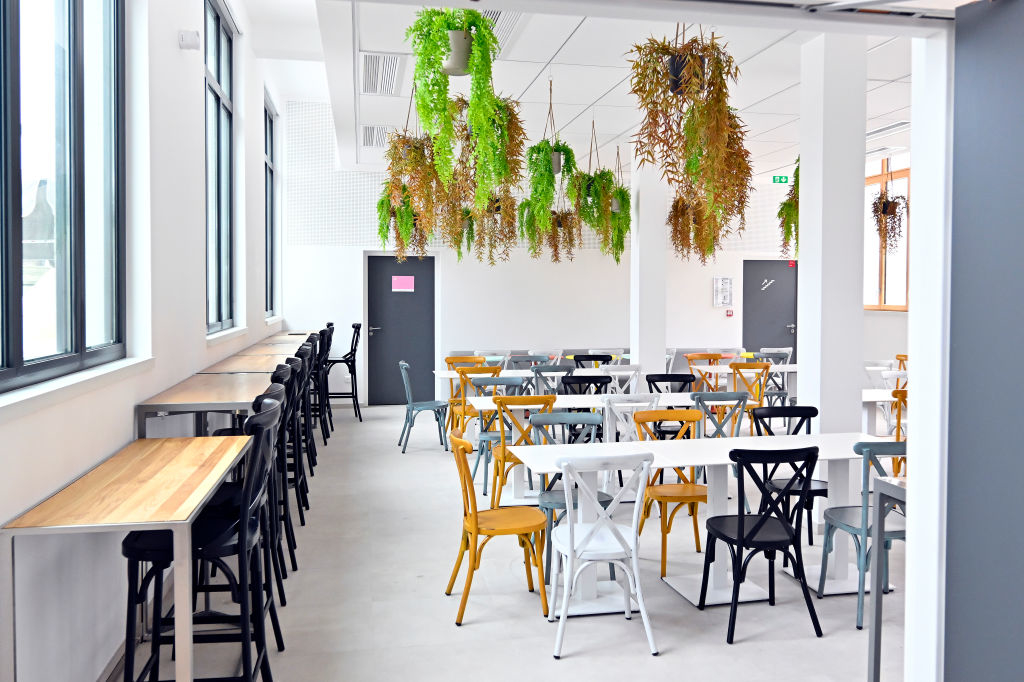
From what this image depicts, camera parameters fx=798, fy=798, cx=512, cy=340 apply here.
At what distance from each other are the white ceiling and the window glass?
1440 millimetres

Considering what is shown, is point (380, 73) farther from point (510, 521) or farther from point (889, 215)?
point (889, 215)

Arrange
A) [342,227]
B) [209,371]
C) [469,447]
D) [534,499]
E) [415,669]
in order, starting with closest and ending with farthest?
[415,669], [469,447], [209,371], [534,499], [342,227]

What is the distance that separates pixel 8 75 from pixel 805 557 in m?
4.54

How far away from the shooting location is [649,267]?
336 inches

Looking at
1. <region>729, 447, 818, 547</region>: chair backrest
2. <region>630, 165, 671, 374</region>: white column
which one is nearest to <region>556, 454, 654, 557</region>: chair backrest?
<region>729, 447, 818, 547</region>: chair backrest

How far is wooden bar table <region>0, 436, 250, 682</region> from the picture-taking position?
2.26 meters

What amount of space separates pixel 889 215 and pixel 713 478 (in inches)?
246

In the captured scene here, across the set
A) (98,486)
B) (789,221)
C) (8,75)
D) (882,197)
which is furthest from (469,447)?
(882,197)

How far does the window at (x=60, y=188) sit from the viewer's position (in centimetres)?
262

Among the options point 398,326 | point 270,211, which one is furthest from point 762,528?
point 398,326

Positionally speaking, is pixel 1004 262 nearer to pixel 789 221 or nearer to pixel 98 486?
pixel 98 486

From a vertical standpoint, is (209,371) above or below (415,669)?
above

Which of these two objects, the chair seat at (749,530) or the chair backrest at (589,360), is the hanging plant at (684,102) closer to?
the chair seat at (749,530)

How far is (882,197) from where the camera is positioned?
900 cm
